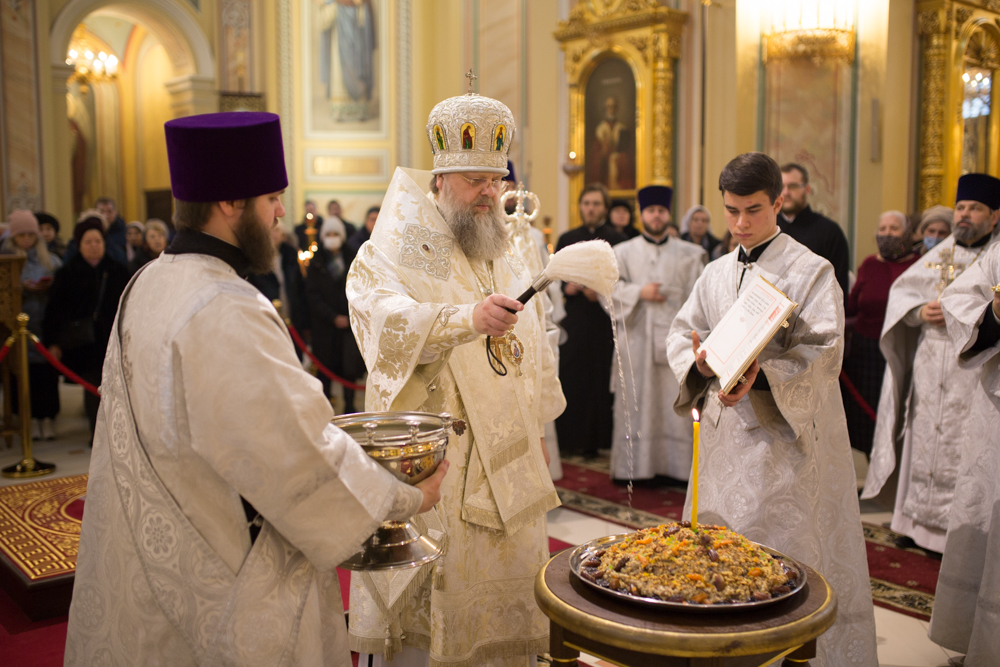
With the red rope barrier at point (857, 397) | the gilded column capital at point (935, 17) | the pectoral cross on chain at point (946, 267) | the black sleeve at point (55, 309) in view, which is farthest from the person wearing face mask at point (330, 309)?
the gilded column capital at point (935, 17)

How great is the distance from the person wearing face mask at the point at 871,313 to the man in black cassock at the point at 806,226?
0.47 metres

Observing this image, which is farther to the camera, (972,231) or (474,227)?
(972,231)

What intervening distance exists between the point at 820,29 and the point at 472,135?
7.33 m

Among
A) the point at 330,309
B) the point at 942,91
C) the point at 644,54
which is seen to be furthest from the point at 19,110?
the point at 942,91

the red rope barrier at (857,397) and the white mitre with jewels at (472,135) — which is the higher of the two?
the white mitre with jewels at (472,135)

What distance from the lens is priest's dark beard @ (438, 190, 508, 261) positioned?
2.77m

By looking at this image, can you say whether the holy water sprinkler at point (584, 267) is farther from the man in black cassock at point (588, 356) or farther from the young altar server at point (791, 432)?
the man in black cassock at point (588, 356)

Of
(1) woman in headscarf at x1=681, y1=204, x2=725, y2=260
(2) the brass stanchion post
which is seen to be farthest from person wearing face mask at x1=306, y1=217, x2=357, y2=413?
(1) woman in headscarf at x1=681, y1=204, x2=725, y2=260

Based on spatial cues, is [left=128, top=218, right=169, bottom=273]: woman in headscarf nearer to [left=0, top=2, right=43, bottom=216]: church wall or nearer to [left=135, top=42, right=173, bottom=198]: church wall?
[left=0, top=2, right=43, bottom=216]: church wall

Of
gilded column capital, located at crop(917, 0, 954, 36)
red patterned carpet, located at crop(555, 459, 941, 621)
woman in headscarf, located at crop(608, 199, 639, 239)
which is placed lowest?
red patterned carpet, located at crop(555, 459, 941, 621)

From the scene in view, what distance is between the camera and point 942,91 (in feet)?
30.3

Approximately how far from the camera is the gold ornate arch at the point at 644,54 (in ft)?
32.1

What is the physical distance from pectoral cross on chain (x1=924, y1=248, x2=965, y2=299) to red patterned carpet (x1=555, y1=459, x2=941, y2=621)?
1.41 m

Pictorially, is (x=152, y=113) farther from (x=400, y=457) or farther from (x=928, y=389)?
(x=400, y=457)
